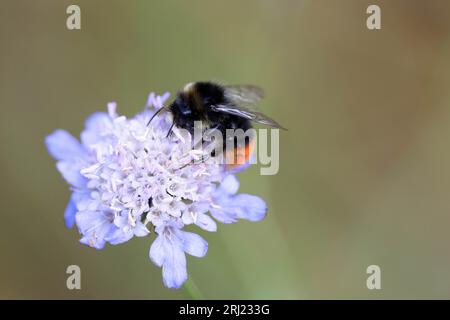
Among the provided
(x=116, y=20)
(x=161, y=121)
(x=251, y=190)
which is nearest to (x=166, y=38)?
(x=116, y=20)

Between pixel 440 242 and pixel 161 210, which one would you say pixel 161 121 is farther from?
pixel 440 242

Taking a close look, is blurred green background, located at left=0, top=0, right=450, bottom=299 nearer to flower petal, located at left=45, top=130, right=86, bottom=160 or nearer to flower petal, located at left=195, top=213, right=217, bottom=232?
flower petal, located at left=45, top=130, right=86, bottom=160

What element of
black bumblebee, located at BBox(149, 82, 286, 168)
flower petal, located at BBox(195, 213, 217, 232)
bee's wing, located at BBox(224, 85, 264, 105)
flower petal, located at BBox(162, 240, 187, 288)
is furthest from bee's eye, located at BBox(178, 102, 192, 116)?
flower petal, located at BBox(162, 240, 187, 288)

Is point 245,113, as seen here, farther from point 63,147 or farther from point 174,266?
point 63,147

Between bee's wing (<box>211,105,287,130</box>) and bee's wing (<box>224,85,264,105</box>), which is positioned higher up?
bee's wing (<box>224,85,264,105</box>)

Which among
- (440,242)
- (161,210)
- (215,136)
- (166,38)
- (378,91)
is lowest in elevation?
(440,242)

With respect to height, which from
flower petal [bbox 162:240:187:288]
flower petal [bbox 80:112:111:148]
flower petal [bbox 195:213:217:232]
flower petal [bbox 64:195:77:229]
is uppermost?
flower petal [bbox 80:112:111:148]

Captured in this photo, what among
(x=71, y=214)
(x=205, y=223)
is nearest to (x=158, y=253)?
(x=205, y=223)
